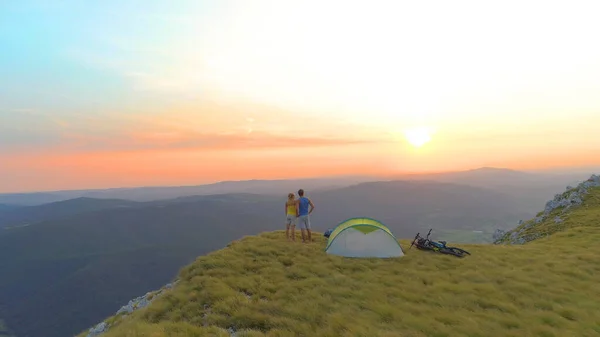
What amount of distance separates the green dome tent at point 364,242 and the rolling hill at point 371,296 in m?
0.86

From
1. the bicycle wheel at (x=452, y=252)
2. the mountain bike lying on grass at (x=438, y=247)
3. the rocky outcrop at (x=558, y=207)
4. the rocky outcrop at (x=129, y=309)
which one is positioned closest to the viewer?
the rocky outcrop at (x=129, y=309)

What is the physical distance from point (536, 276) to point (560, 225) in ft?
72.6

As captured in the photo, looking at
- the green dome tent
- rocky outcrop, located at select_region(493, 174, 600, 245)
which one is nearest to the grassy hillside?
the green dome tent

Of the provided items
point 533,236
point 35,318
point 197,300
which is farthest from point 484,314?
point 35,318

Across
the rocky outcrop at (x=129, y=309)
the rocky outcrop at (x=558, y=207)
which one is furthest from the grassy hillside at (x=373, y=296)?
→ the rocky outcrop at (x=558, y=207)

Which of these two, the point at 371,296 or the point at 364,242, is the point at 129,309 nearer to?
the point at 371,296

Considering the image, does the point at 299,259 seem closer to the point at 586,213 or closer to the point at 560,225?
the point at 560,225

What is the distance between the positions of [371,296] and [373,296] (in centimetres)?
8

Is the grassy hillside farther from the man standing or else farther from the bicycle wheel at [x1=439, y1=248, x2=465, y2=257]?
the man standing

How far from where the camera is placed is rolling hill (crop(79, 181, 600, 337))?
10297mm

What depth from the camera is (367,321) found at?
34.6 feet

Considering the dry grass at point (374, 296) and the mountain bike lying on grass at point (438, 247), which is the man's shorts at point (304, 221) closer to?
the dry grass at point (374, 296)

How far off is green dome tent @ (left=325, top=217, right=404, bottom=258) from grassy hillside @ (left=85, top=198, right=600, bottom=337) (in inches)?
35.0

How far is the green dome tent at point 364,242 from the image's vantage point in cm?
1950
